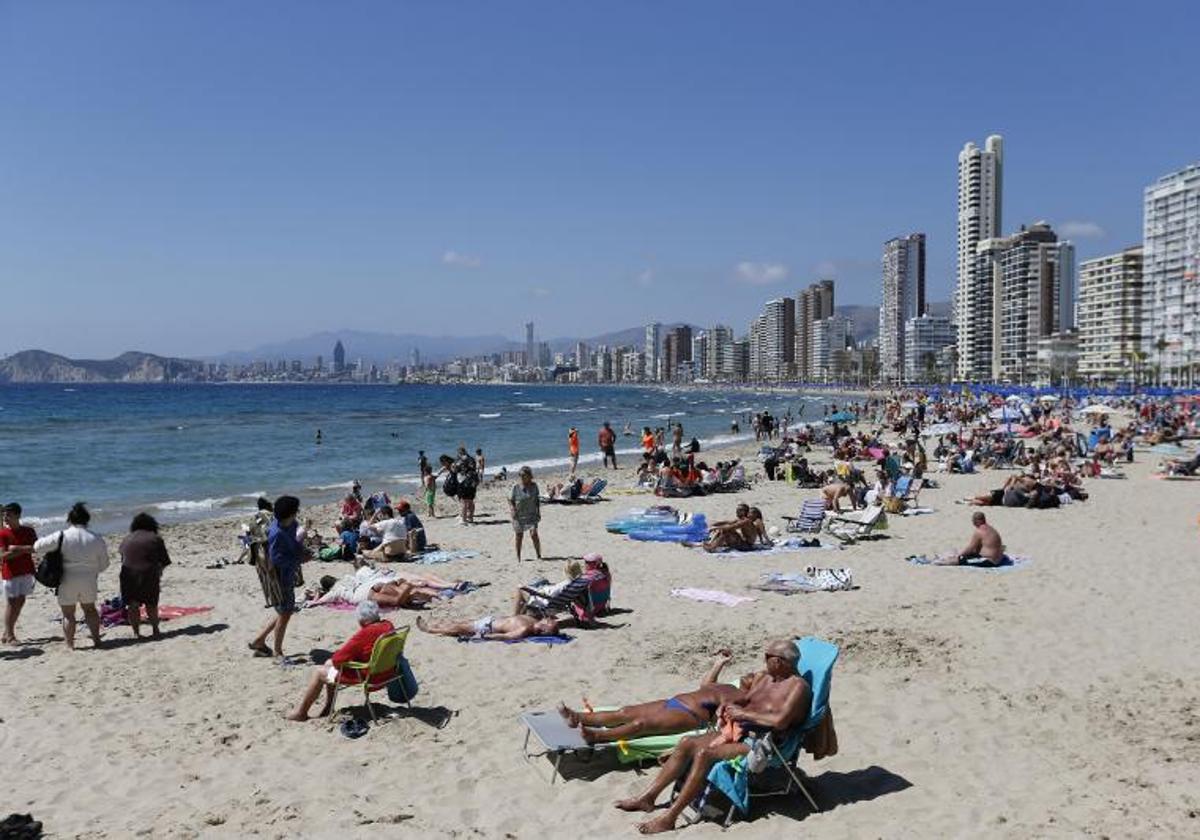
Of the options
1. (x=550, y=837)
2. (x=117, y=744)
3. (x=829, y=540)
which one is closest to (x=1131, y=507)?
(x=829, y=540)

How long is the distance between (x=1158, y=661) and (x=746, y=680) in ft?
14.4

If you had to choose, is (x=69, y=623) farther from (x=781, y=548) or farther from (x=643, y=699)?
(x=781, y=548)

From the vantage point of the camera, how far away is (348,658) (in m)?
6.79

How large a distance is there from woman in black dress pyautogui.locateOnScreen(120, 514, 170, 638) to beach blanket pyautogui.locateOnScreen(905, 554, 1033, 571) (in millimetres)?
9246

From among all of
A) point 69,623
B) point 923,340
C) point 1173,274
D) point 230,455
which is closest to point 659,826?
point 69,623

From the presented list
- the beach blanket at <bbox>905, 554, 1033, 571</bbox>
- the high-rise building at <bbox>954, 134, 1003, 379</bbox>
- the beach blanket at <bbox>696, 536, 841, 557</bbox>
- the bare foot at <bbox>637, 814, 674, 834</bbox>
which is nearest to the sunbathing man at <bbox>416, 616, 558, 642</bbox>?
the bare foot at <bbox>637, 814, 674, 834</bbox>

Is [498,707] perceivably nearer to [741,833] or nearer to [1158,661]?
[741,833]

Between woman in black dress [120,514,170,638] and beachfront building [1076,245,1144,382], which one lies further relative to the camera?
beachfront building [1076,245,1144,382]

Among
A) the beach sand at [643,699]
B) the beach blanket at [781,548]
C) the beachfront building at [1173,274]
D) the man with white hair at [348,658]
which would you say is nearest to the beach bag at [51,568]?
the beach sand at [643,699]

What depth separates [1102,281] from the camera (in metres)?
137

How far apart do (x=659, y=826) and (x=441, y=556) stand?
8.96 meters

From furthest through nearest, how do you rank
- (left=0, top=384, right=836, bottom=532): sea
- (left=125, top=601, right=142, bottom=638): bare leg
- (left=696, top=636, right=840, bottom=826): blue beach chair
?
(left=0, top=384, right=836, bottom=532): sea, (left=125, top=601, right=142, bottom=638): bare leg, (left=696, top=636, right=840, bottom=826): blue beach chair

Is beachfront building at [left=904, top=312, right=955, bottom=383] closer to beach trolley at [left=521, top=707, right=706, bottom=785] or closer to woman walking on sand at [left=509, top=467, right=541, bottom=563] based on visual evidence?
woman walking on sand at [left=509, top=467, right=541, bottom=563]

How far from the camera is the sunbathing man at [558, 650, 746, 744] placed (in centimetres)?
582
